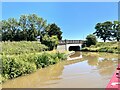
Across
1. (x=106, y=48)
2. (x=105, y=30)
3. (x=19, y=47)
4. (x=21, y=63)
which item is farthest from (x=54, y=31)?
(x=21, y=63)

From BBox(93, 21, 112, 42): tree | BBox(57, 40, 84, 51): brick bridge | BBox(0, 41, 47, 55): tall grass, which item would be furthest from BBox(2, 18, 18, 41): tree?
BBox(93, 21, 112, 42): tree

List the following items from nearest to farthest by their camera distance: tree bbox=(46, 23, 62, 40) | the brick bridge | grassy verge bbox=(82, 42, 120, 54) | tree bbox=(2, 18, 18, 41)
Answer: grassy verge bbox=(82, 42, 120, 54) → the brick bridge → tree bbox=(2, 18, 18, 41) → tree bbox=(46, 23, 62, 40)

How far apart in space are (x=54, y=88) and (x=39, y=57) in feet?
18.0

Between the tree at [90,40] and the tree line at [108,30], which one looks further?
the tree line at [108,30]

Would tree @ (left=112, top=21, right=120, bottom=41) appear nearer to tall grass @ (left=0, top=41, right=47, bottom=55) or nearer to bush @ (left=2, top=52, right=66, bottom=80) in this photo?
tall grass @ (left=0, top=41, right=47, bottom=55)

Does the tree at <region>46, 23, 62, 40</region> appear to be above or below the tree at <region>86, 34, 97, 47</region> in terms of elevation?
above

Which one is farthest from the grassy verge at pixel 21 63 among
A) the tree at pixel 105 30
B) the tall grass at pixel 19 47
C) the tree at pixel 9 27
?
the tree at pixel 105 30

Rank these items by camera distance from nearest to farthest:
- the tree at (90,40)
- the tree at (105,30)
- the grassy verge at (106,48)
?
the grassy verge at (106,48), the tree at (90,40), the tree at (105,30)

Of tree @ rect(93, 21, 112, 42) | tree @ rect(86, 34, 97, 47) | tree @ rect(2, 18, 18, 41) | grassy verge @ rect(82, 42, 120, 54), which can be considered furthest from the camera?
tree @ rect(93, 21, 112, 42)

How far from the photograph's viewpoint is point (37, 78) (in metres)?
10.0

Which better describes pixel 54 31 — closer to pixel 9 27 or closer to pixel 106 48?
pixel 9 27

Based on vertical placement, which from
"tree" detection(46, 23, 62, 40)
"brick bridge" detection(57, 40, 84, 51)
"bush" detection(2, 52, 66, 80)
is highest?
"tree" detection(46, 23, 62, 40)

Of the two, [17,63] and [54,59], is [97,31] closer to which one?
[54,59]

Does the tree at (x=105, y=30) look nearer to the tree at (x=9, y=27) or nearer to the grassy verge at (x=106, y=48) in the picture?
the grassy verge at (x=106, y=48)
